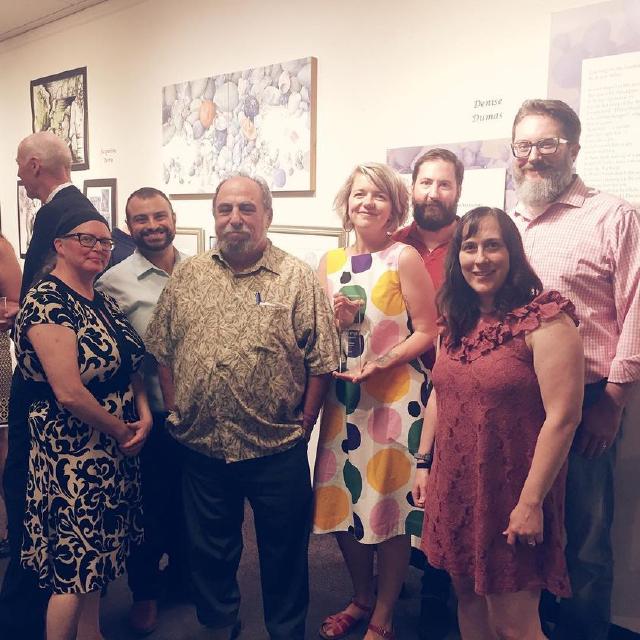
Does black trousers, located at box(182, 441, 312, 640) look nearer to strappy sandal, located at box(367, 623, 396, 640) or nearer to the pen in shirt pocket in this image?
strappy sandal, located at box(367, 623, 396, 640)

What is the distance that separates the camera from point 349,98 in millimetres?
2812

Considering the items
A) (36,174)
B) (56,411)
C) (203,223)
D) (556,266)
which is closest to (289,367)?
(56,411)

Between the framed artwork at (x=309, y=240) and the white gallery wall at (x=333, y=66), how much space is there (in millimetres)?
46

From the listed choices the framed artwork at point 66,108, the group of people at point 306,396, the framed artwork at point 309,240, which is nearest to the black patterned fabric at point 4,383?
the group of people at point 306,396

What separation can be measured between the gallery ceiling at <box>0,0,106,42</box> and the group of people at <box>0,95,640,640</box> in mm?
2419

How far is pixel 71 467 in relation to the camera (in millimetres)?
1799

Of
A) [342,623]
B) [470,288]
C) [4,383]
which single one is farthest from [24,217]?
[470,288]

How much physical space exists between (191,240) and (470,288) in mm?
2252

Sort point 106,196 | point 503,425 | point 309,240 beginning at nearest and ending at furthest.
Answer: point 503,425 < point 309,240 < point 106,196

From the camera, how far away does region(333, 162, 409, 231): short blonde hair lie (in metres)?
2.00

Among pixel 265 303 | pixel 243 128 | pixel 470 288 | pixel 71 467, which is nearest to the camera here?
pixel 470 288

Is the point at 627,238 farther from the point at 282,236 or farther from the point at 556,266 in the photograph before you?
the point at 282,236

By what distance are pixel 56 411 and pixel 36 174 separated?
113cm

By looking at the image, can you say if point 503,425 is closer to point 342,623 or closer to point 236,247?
point 236,247
